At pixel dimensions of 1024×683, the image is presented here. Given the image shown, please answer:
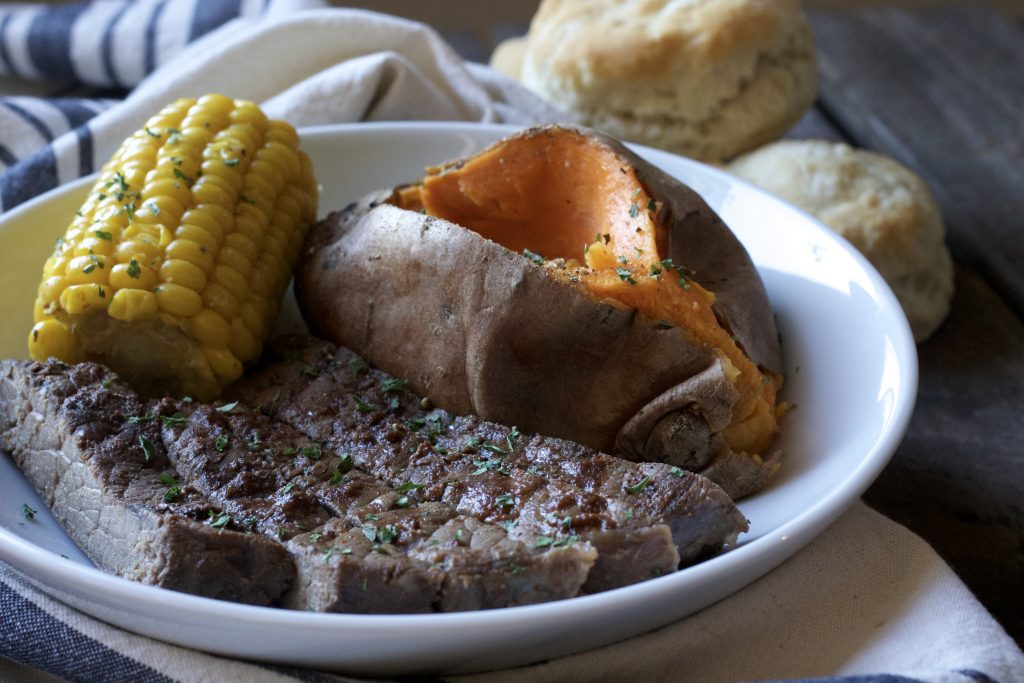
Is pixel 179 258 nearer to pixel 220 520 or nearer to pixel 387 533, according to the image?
pixel 220 520

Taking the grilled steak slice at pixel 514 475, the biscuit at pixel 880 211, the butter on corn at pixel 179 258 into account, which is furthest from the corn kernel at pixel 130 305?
the biscuit at pixel 880 211

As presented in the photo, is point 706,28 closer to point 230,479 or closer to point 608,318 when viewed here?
point 608,318

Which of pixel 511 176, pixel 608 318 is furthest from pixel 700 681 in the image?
pixel 511 176

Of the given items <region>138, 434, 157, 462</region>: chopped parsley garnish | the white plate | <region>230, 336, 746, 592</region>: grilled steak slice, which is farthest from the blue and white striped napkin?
<region>138, 434, 157, 462</region>: chopped parsley garnish

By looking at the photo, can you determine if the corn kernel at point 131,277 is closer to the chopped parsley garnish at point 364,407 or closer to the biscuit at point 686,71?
the chopped parsley garnish at point 364,407

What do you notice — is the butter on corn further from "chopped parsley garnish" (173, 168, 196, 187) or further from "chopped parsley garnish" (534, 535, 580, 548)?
"chopped parsley garnish" (534, 535, 580, 548)
